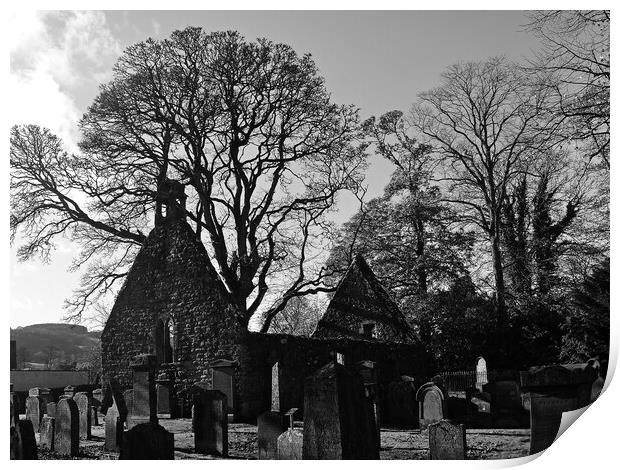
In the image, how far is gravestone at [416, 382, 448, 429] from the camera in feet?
30.3

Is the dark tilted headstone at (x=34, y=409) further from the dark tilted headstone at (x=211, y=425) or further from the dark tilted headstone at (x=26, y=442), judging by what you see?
the dark tilted headstone at (x=211, y=425)

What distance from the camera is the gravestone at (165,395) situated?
10.8m

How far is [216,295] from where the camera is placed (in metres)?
11.3

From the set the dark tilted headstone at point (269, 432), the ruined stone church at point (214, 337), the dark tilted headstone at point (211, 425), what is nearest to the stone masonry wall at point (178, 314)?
the ruined stone church at point (214, 337)

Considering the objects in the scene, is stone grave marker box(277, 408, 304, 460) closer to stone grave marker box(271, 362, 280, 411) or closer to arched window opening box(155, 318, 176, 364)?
stone grave marker box(271, 362, 280, 411)

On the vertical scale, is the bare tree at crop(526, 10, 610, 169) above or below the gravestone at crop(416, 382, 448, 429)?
above

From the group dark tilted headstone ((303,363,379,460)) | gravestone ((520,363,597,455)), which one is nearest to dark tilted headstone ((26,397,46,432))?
→ dark tilted headstone ((303,363,379,460))

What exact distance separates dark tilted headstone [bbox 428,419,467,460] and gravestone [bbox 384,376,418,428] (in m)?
3.34

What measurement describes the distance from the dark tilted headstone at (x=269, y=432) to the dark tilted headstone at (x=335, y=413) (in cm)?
210

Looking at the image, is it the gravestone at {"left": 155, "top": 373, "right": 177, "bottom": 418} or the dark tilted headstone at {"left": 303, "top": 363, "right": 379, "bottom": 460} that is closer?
the dark tilted headstone at {"left": 303, "top": 363, "right": 379, "bottom": 460}

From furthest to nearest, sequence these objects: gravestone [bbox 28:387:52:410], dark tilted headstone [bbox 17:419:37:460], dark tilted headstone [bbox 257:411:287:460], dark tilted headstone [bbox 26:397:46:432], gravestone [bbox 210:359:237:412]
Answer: gravestone [bbox 210:359:237:412], dark tilted headstone [bbox 26:397:46:432], gravestone [bbox 28:387:52:410], dark tilted headstone [bbox 257:411:287:460], dark tilted headstone [bbox 17:419:37:460]

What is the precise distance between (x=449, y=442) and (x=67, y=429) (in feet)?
14.4

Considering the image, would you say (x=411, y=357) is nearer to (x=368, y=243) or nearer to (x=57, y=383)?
(x=368, y=243)
